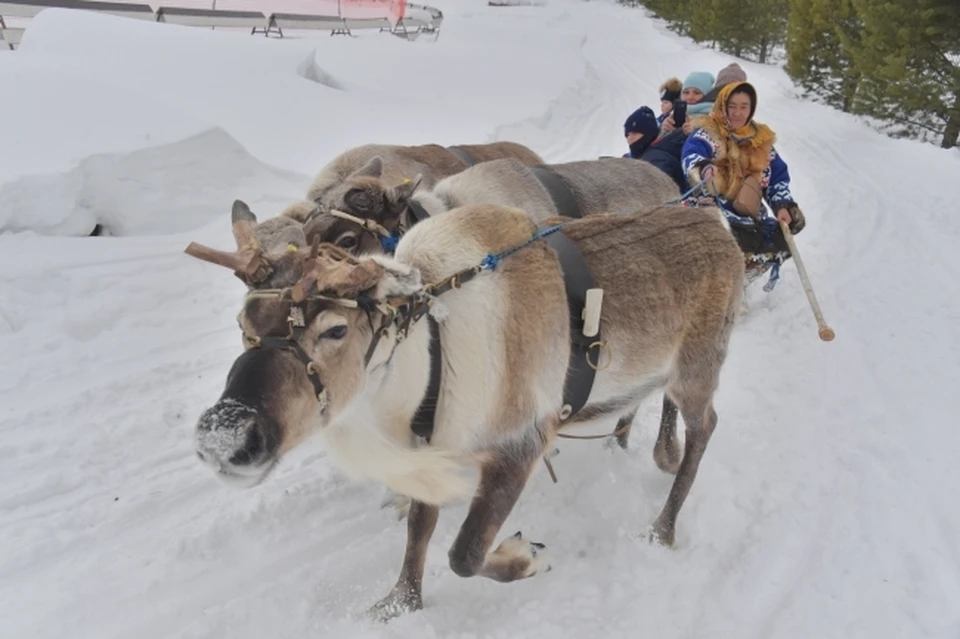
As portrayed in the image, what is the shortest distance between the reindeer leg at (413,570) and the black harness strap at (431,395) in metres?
0.69

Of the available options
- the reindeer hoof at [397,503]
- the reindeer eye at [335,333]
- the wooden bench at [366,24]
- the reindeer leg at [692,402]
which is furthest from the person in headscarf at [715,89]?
the wooden bench at [366,24]

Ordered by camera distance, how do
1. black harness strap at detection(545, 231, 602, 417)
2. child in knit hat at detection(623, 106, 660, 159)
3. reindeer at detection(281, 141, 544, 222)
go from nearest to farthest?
black harness strap at detection(545, 231, 602, 417) < reindeer at detection(281, 141, 544, 222) < child in knit hat at detection(623, 106, 660, 159)

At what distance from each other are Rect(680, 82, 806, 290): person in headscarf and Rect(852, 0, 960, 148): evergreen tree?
34.9ft

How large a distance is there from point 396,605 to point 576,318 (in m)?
1.69

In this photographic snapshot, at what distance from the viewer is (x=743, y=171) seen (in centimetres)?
639

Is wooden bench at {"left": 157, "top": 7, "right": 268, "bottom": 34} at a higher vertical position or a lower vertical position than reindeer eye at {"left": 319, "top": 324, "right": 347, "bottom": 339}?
lower

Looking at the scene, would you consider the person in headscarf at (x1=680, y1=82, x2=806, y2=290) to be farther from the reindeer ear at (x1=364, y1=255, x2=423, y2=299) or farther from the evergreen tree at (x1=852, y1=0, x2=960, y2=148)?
the evergreen tree at (x1=852, y1=0, x2=960, y2=148)

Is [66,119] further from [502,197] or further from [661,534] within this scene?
[661,534]

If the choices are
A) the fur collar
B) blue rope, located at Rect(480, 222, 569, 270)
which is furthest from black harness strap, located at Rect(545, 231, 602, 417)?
the fur collar

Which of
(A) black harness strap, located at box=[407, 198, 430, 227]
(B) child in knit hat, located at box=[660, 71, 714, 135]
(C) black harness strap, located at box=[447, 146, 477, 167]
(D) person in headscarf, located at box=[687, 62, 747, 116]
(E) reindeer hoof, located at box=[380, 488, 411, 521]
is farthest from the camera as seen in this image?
(B) child in knit hat, located at box=[660, 71, 714, 135]

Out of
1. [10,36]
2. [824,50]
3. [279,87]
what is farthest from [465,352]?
[824,50]

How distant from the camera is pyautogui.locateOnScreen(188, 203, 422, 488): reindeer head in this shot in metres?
2.14

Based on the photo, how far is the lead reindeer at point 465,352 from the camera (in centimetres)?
233

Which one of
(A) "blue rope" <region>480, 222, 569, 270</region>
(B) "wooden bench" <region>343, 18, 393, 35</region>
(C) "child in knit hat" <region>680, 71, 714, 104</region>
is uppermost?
(C) "child in knit hat" <region>680, 71, 714, 104</region>
